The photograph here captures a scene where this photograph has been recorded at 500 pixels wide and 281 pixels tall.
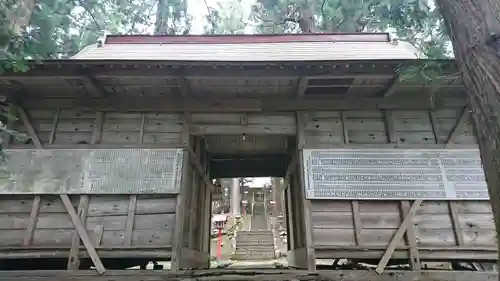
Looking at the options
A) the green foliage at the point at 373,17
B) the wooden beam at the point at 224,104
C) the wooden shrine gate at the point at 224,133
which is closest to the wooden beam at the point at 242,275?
the wooden shrine gate at the point at 224,133

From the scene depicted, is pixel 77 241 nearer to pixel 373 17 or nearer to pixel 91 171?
pixel 91 171

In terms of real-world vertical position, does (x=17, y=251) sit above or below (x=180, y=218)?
below

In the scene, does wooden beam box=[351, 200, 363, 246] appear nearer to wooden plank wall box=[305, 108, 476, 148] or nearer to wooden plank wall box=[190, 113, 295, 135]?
wooden plank wall box=[305, 108, 476, 148]

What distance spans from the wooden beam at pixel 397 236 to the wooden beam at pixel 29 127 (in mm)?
5098

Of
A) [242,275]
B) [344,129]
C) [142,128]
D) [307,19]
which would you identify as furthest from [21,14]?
[307,19]

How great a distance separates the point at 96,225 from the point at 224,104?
252 centimetres

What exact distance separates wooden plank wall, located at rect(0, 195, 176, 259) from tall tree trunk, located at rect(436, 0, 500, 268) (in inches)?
153

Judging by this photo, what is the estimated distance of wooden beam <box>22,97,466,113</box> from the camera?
5348mm

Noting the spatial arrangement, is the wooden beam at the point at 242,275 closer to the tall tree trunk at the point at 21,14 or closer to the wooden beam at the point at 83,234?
the wooden beam at the point at 83,234

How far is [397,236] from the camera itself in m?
4.70

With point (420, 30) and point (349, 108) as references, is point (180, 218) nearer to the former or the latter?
point (349, 108)

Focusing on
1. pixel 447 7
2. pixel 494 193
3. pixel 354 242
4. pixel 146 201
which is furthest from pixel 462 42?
pixel 146 201

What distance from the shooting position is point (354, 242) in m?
4.76

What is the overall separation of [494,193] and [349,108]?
3.57 meters
